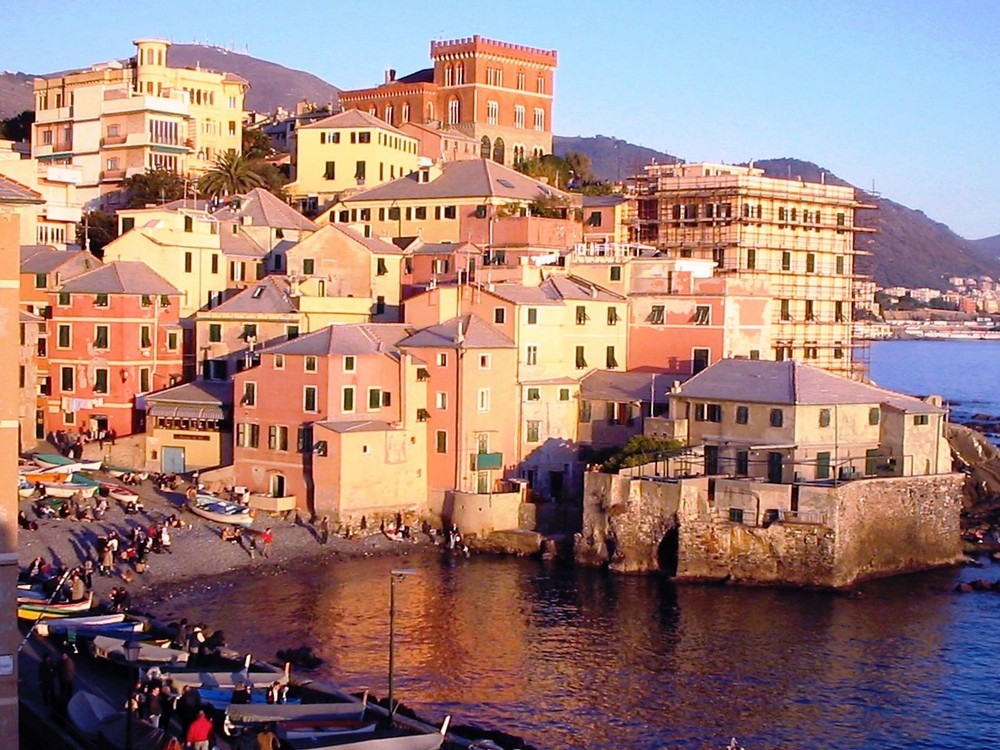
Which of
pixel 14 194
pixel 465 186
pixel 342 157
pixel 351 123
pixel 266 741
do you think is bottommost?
pixel 266 741

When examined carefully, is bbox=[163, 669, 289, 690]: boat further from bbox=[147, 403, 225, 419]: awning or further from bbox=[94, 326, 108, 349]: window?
bbox=[94, 326, 108, 349]: window

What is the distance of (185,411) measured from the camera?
6359cm

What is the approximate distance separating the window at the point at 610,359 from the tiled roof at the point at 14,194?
42.5 meters

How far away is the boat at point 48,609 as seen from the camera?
40.2 metres

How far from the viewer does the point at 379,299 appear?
238 feet

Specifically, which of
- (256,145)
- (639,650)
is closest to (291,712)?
(639,650)

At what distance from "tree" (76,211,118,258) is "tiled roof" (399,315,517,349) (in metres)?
31.4

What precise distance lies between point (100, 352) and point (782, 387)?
1277 inches

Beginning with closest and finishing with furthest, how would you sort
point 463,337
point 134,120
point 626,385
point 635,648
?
1. point 635,648
2. point 463,337
3. point 626,385
4. point 134,120

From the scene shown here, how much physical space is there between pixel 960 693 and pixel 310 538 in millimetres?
25866

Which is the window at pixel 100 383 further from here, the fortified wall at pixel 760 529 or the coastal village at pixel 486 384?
the fortified wall at pixel 760 529

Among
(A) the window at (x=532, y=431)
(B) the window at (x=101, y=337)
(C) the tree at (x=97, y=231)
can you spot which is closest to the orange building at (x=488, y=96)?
(C) the tree at (x=97, y=231)

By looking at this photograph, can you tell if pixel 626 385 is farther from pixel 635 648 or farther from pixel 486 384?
pixel 635 648

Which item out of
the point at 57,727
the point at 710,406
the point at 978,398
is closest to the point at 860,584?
the point at 710,406
